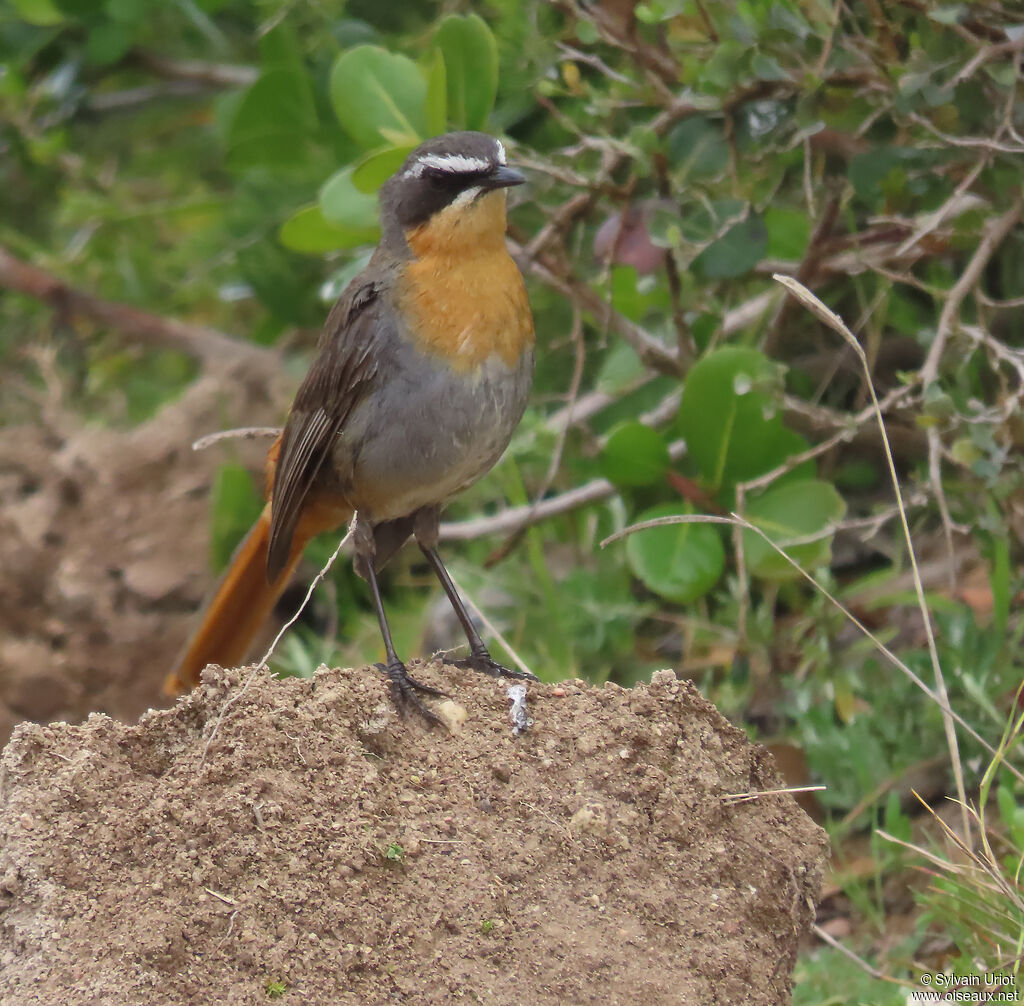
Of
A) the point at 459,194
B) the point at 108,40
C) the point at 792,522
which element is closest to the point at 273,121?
the point at 108,40

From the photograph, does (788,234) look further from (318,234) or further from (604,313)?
(318,234)

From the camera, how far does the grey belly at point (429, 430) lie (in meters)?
3.86

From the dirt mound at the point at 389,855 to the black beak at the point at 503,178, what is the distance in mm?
1526

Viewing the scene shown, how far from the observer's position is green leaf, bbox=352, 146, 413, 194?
4.35 meters

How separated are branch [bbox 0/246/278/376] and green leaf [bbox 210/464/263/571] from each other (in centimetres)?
154

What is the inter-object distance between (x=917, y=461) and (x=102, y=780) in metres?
3.41

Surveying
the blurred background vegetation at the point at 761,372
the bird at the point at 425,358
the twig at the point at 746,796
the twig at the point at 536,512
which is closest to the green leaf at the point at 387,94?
the blurred background vegetation at the point at 761,372

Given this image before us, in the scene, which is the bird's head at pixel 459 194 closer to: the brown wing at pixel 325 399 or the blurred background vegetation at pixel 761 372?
the brown wing at pixel 325 399

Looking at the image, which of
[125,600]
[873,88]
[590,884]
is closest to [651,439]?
[873,88]

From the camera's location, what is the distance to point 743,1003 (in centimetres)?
263

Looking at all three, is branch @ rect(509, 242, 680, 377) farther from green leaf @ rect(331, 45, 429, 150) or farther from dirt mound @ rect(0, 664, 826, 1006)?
dirt mound @ rect(0, 664, 826, 1006)

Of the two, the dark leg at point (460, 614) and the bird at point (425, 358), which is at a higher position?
the bird at point (425, 358)

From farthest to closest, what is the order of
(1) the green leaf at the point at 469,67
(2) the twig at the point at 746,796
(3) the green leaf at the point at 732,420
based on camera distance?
(1) the green leaf at the point at 469,67
(3) the green leaf at the point at 732,420
(2) the twig at the point at 746,796

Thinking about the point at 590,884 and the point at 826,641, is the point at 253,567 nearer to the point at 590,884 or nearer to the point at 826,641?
the point at 826,641
